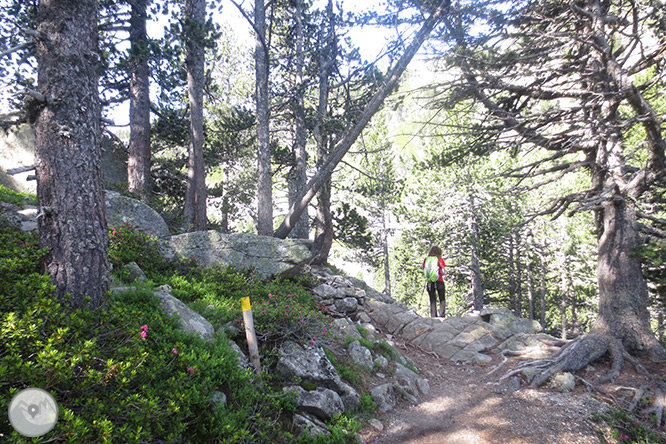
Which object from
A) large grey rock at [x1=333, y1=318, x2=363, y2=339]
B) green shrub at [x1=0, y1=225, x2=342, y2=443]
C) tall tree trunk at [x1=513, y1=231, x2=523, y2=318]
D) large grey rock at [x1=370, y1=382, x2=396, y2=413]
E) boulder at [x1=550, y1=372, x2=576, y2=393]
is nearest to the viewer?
green shrub at [x1=0, y1=225, x2=342, y2=443]

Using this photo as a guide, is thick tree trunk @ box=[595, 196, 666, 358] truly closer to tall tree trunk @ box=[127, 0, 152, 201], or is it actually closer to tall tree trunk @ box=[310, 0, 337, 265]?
tall tree trunk @ box=[310, 0, 337, 265]

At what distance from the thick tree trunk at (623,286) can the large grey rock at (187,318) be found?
Answer: 7662mm

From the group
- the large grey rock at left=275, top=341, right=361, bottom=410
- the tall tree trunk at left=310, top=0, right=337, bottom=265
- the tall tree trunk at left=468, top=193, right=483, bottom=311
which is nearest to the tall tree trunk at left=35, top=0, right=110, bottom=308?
the large grey rock at left=275, top=341, right=361, bottom=410

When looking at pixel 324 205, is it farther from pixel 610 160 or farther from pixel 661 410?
pixel 661 410

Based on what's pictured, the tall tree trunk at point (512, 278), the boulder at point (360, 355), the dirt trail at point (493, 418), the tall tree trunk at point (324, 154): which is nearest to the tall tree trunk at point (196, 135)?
the tall tree trunk at point (324, 154)

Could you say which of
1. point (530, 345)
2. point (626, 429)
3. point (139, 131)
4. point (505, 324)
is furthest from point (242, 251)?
point (505, 324)

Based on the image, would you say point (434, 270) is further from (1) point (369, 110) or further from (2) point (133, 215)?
(2) point (133, 215)

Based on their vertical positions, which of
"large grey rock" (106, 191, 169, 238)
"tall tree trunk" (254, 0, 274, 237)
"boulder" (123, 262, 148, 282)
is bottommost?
"boulder" (123, 262, 148, 282)

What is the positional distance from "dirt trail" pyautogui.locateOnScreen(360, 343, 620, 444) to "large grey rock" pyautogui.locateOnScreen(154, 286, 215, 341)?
9.18 feet

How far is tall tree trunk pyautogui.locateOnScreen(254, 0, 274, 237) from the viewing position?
33.7ft

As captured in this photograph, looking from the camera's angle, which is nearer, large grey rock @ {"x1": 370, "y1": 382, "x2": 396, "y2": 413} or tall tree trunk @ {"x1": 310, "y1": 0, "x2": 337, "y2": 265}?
large grey rock @ {"x1": 370, "y1": 382, "x2": 396, "y2": 413}

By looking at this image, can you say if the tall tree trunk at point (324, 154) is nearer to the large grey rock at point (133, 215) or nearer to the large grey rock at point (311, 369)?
the large grey rock at point (133, 215)

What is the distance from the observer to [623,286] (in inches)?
249

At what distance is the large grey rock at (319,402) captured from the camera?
4.50 meters
